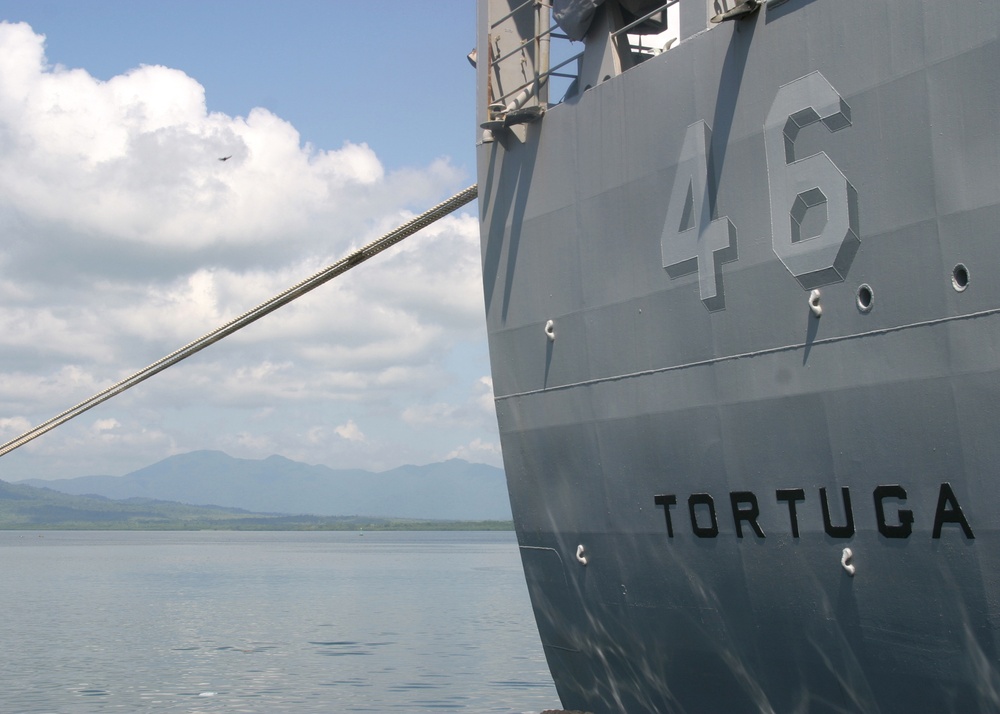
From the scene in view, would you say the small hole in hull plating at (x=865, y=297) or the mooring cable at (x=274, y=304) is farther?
the mooring cable at (x=274, y=304)

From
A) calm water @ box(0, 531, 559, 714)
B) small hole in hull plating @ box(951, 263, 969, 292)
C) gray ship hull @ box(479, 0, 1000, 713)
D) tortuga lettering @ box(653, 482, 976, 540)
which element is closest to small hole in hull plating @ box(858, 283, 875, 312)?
gray ship hull @ box(479, 0, 1000, 713)

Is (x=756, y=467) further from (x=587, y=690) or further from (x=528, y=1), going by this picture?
(x=528, y=1)

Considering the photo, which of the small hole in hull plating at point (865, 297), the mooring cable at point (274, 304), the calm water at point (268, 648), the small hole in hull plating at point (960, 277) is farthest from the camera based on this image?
the calm water at point (268, 648)

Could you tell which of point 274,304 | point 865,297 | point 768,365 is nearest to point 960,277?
point 865,297

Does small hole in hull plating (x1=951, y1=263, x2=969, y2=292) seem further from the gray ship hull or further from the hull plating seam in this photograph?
the hull plating seam

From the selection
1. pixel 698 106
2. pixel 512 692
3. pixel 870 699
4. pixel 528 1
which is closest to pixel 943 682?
pixel 870 699

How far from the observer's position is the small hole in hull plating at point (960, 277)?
5902 millimetres

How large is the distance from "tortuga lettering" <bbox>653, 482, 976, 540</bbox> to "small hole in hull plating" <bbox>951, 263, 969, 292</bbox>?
1079 mm

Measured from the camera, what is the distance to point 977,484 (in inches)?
233

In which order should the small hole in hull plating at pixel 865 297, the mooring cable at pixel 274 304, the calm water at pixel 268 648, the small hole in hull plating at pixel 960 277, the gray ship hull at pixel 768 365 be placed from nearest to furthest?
the small hole in hull plating at pixel 960 277, the gray ship hull at pixel 768 365, the small hole in hull plating at pixel 865 297, the mooring cable at pixel 274 304, the calm water at pixel 268 648

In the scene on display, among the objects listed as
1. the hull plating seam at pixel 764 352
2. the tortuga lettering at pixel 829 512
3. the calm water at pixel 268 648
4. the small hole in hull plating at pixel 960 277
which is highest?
the small hole in hull plating at pixel 960 277

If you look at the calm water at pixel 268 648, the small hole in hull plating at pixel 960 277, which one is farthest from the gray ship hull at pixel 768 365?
the calm water at pixel 268 648

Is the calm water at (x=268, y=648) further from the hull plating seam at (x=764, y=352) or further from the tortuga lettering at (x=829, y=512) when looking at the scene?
the tortuga lettering at (x=829, y=512)

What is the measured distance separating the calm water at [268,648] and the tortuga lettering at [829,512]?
14801mm
